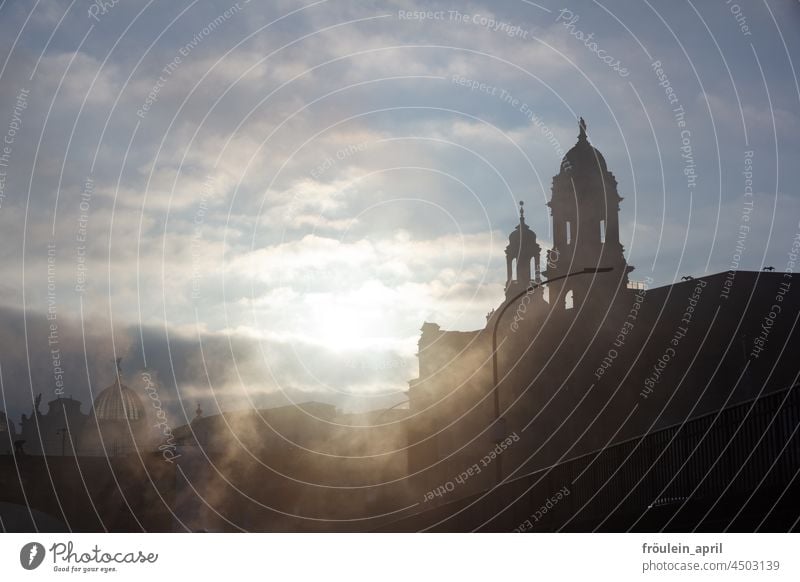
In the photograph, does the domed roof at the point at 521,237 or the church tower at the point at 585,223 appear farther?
the domed roof at the point at 521,237

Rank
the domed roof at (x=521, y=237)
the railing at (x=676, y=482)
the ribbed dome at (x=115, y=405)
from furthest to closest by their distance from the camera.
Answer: the ribbed dome at (x=115, y=405) < the domed roof at (x=521, y=237) < the railing at (x=676, y=482)

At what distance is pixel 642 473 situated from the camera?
20.2 m

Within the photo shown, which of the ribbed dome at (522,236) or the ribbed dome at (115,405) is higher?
the ribbed dome at (522,236)

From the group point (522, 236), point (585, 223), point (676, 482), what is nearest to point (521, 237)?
point (522, 236)

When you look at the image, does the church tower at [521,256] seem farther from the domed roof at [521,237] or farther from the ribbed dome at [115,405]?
the ribbed dome at [115,405]

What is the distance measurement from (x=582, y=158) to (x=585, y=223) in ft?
12.9

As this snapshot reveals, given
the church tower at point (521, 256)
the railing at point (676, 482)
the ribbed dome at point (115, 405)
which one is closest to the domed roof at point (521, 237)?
the church tower at point (521, 256)

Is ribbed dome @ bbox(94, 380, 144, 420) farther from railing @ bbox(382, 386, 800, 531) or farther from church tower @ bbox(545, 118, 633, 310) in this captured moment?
railing @ bbox(382, 386, 800, 531)

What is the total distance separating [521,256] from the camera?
6581 cm

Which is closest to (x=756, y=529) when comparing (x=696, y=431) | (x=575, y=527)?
(x=696, y=431)

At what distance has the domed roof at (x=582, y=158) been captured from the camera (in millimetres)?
56656

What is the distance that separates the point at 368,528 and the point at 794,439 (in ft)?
95.9

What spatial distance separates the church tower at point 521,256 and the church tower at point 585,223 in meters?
7.25

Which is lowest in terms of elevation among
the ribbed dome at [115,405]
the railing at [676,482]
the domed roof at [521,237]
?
the railing at [676,482]
